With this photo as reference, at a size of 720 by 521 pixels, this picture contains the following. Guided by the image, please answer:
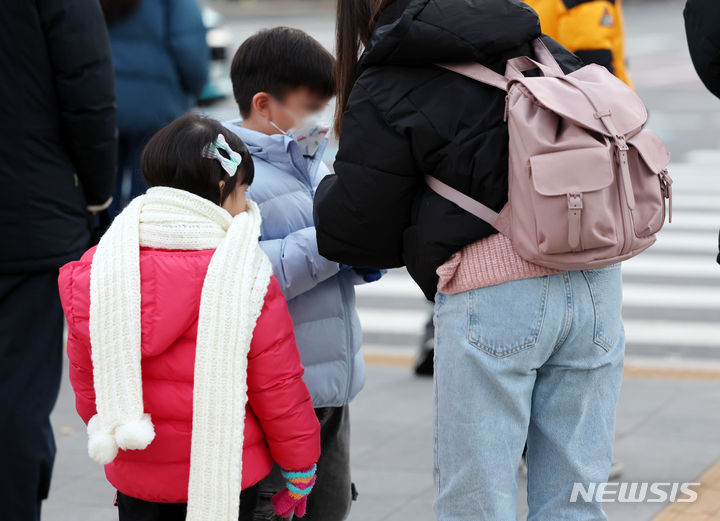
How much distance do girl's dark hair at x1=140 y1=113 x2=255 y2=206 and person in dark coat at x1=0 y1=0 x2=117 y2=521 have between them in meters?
1.13

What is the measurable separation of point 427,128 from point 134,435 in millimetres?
966

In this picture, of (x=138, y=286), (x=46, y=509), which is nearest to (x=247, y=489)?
(x=138, y=286)

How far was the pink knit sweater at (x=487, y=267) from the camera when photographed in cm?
253

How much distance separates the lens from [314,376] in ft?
10.2

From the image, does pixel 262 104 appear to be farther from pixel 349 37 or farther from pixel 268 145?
pixel 349 37

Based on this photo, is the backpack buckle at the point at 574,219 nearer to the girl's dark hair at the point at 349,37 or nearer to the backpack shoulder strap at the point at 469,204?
the backpack shoulder strap at the point at 469,204

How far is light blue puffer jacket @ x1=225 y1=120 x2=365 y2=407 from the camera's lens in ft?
9.89

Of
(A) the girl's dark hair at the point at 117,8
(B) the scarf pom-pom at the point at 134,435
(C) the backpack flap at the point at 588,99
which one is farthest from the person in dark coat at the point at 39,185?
(A) the girl's dark hair at the point at 117,8

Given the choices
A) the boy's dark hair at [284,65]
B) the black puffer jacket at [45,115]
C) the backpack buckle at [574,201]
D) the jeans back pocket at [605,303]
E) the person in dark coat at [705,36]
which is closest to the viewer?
the backpack buckle at [574,201]

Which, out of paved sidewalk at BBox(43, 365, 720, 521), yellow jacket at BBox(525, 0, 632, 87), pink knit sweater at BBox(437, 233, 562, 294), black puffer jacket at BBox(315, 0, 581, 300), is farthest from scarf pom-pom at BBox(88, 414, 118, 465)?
yellow jacket at BBox(525, 0, 632, 87)

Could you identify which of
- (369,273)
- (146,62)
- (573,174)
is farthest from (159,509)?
(146,62)

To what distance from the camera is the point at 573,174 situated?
239 centimetres

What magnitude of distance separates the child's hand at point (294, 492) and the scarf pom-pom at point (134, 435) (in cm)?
40

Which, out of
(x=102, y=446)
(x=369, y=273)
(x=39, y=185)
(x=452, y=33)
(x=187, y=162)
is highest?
(x=452, y=33)
